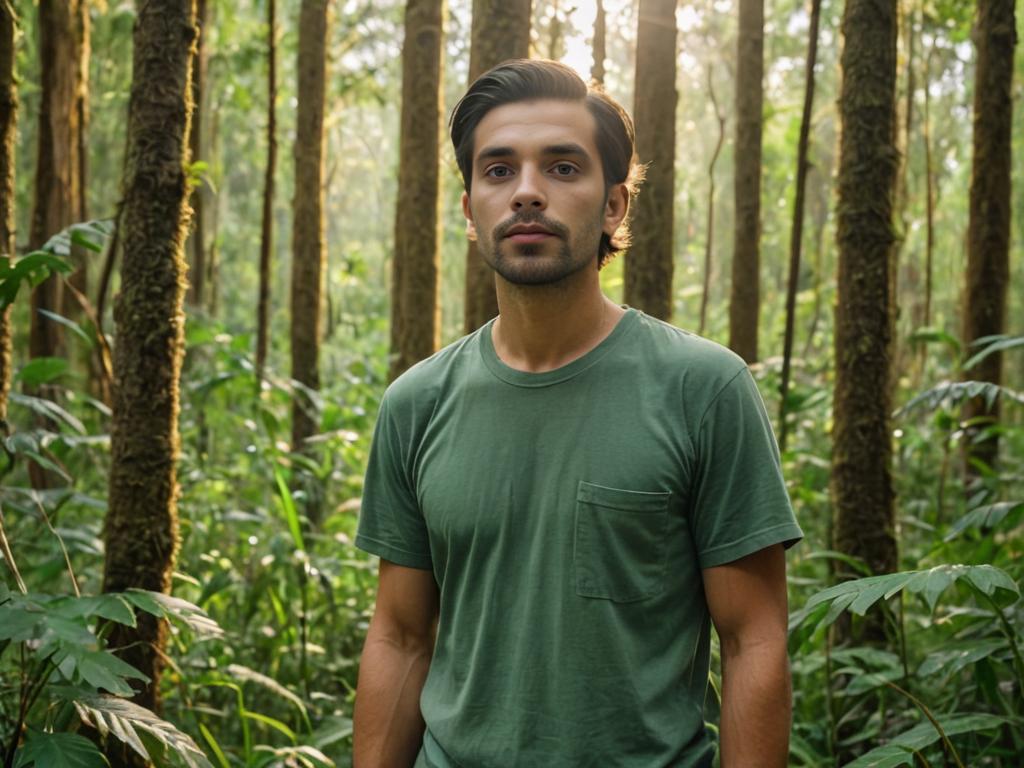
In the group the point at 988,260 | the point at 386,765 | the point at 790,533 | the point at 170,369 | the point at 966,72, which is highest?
the point at 966,72

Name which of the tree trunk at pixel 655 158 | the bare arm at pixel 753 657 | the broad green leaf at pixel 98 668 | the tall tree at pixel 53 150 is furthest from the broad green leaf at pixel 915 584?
the tall tree at pixel 53 150

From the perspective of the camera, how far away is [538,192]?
238 cm

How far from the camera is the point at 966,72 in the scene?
21.9 m

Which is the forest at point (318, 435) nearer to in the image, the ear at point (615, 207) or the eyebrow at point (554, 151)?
the ear at point (615, 207)

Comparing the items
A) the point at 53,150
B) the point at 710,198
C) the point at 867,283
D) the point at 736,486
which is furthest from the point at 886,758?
the point at 710,198

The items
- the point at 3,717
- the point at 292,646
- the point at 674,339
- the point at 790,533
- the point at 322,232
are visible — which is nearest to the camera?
the point at 790,533

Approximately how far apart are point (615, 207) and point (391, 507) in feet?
2.82

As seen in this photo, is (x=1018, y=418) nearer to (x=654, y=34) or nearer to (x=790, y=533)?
(x=654, y=34)

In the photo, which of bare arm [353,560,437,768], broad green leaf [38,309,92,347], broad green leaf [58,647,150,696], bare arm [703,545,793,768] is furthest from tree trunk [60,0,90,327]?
bare arm [703,545,793,768]

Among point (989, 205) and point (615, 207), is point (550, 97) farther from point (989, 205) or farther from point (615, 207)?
point (989, 205)

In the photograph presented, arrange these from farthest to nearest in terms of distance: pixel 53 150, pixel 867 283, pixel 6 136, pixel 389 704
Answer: pixel 53 150 → pixel 867 283 → pixel 6 136 → pixel 389 704

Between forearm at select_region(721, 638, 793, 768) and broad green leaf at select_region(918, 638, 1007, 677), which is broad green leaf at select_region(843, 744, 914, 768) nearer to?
broad green leaf at select_region(918, 638, 1007, 677)

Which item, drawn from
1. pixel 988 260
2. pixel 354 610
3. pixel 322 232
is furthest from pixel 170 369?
pixel 322 232

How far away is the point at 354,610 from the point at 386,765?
4.54m
